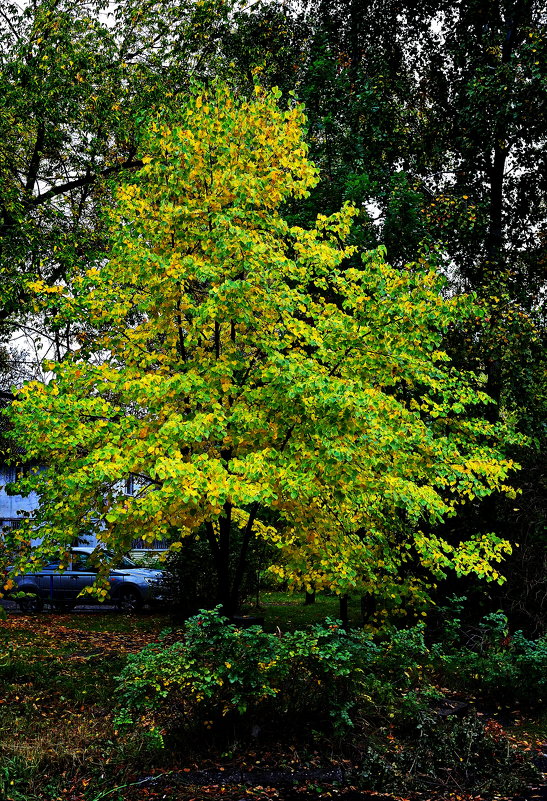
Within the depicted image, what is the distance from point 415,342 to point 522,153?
1037 centimetres

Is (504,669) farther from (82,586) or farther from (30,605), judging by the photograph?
(30,605)

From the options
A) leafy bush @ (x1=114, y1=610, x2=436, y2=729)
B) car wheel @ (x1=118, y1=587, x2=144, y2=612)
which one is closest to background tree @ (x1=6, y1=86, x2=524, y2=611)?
leafy bush @ (x1=114, y1=610, x2=436, y2=729)

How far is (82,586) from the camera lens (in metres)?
17.3

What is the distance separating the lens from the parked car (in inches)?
663

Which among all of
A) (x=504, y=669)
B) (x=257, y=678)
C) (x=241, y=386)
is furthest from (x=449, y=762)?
(x=241, y=386)

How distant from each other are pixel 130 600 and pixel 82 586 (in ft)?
4.50

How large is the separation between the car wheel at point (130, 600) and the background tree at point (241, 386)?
9659 millimetres

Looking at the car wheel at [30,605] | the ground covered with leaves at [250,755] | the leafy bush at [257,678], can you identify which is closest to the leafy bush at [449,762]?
the ground covered with leaves at [250,755]

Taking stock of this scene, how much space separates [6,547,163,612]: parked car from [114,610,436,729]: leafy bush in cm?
1017

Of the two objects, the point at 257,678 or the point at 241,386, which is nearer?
the point at 257,678

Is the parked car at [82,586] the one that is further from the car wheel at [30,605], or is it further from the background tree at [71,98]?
the background tree at [71,98]

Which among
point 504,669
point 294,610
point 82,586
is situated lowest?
point 294,610

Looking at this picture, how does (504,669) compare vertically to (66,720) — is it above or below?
above

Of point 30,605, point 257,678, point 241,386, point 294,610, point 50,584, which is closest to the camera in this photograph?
point 257,678
